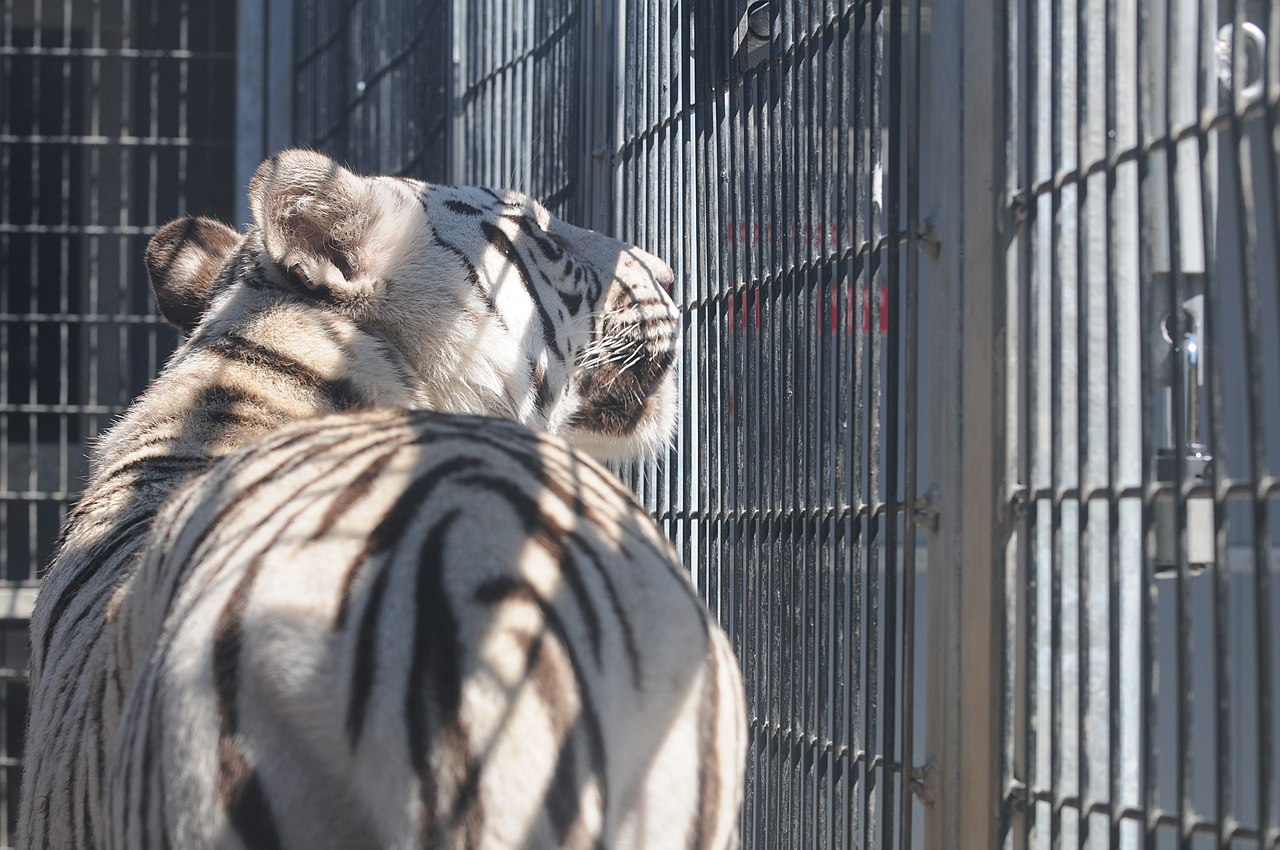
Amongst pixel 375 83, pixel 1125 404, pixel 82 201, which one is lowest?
pixel 1125 404

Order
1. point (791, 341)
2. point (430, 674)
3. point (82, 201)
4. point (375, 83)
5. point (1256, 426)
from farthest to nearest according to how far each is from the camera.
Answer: point (82, 201) → point (375, 83) → point (791, 341) → point (1256, 426) → point (430, 674)

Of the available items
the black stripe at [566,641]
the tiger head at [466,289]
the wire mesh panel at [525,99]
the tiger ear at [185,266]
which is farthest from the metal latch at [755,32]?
the black stripe at [566,641]

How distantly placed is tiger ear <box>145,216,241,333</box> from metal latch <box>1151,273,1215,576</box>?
180 cm

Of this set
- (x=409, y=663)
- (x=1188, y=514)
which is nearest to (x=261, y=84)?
(x=1188, y=514)

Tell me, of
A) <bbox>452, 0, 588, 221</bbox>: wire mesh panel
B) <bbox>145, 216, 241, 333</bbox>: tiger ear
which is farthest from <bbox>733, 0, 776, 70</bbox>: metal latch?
<bbox>145, 216, 241, 333</bbox>: tiger ear

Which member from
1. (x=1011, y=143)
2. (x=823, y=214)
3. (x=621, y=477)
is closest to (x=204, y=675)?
(x=1011, y=143)

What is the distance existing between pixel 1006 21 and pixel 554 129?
1664mm

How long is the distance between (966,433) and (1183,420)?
344 millimetres

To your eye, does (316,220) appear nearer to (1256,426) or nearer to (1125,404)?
(1125,404)

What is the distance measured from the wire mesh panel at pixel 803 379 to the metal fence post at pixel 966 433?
0.16 feet

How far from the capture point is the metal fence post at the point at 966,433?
1652 mm

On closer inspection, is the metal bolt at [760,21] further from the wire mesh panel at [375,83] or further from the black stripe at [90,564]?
the wire mesh panel at [375,83]

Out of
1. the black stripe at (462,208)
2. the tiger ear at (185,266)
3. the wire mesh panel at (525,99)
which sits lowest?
the tiger ear at (185,266)

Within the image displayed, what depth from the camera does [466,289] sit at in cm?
241
